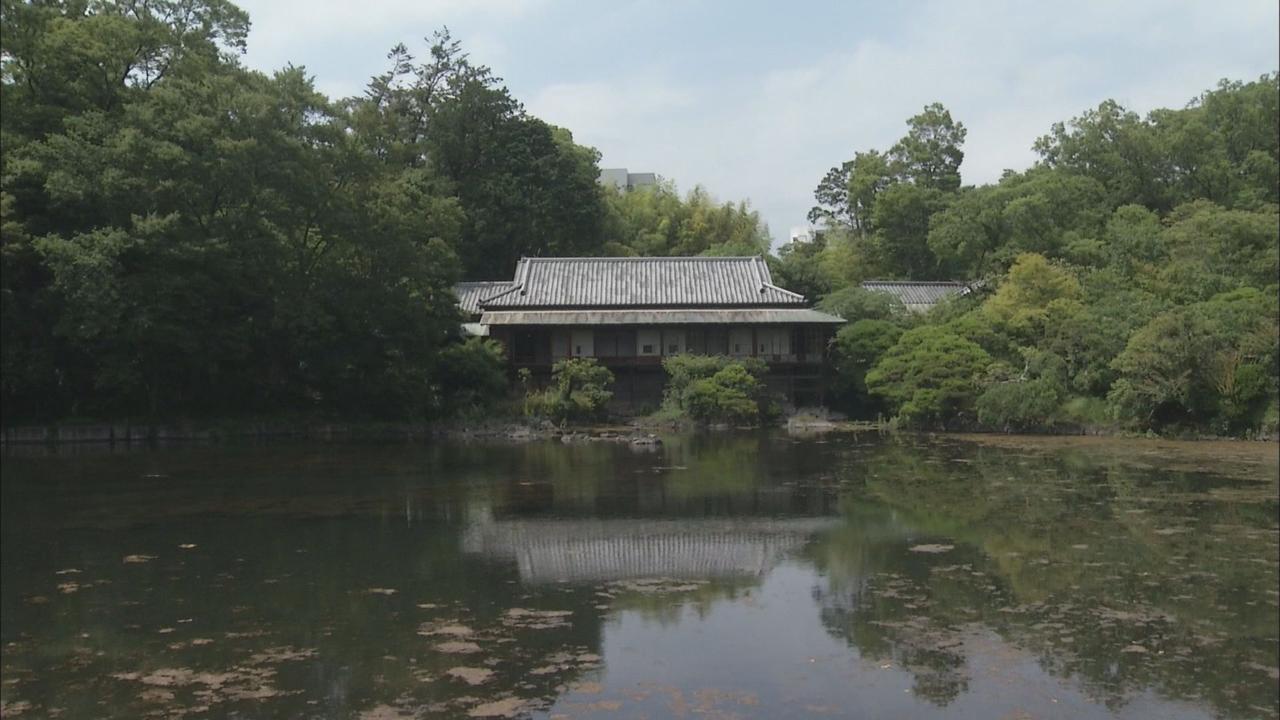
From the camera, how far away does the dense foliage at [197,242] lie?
925 inches

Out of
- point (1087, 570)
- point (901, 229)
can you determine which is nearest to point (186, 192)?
point (1087, 570)

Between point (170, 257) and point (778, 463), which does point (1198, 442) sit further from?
point (170, 257)

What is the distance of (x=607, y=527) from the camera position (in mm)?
12062

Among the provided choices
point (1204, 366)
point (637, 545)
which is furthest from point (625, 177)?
point (637, 545)

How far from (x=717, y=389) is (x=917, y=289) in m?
13.6

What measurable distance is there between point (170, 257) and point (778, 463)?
14.9 m

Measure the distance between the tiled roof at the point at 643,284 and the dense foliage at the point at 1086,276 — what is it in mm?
2674

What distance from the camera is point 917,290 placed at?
1496 inches

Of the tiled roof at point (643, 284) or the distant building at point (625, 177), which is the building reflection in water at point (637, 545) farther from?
the distant building at point (625, 177)

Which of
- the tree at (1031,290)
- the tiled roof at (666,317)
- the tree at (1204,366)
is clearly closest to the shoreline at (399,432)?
the tree at (1204,366)

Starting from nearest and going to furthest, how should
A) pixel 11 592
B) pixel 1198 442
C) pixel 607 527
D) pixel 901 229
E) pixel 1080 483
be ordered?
pixel 11 592
pixel 607 527
pixel 1080 483
pixel 1198 442
pixel 901 229

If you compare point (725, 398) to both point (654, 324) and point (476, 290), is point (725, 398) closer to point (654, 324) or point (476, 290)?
point (654, 324)

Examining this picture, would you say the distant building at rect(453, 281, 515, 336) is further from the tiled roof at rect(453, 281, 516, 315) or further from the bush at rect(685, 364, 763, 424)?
the bush at rect(685, 364, 763, 424)

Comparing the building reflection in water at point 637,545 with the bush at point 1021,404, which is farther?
the bush at point 1021,404
